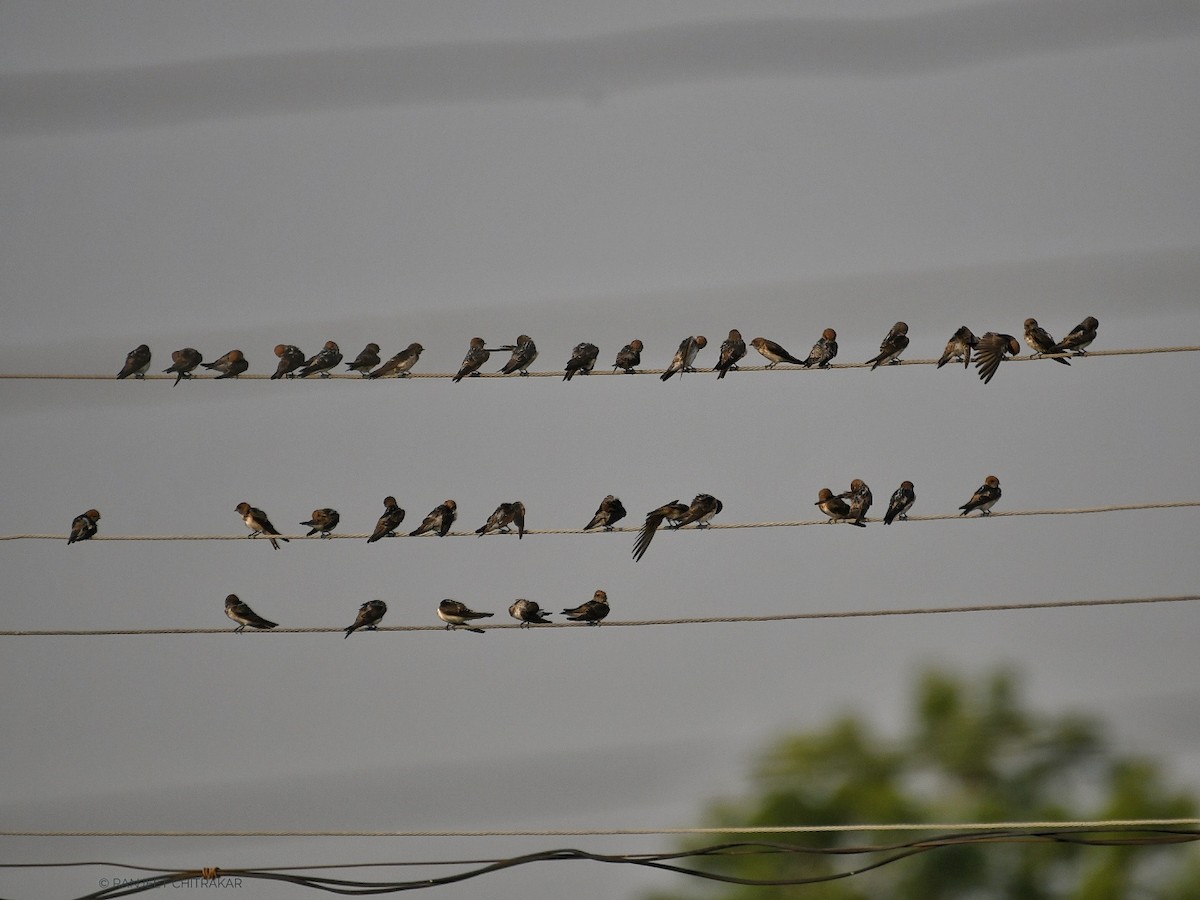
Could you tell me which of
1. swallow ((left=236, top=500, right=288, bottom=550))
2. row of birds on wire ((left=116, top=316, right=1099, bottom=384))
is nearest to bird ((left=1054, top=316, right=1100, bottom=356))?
row of birds on wire ((left=116, top=316, right=1099, bottom=384))

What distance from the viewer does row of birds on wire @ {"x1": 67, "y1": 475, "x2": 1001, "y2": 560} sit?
612 inches

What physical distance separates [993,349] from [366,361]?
7067 millimetres

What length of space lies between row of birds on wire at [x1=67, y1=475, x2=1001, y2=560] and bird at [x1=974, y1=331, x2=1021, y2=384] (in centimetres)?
131

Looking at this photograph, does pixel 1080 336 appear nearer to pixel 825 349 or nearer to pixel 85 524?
pixel 825 349

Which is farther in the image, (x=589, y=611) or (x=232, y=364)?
(x=232, y=364)

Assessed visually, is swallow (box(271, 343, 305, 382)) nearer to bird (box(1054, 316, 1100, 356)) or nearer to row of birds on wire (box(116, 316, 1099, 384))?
row of birds on wire (box(116, 316, 1099, 384))

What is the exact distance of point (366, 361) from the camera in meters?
18.2

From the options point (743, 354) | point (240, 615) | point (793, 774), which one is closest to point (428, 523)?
point (240, 615)

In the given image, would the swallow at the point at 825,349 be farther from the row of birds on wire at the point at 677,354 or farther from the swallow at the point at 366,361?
the swallow at the point at 366,361

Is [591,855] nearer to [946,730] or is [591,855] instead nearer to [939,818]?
[939,818]

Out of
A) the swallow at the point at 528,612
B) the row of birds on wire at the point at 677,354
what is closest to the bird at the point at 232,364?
the row of birds on wire at the point at 677,354

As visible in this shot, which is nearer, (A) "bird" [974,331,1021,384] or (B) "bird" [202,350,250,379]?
(A) "bird" [974,331,1021,384]

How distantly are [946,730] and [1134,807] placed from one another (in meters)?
5.98

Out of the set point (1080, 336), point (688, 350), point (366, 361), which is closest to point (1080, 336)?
point (1080, 336)
